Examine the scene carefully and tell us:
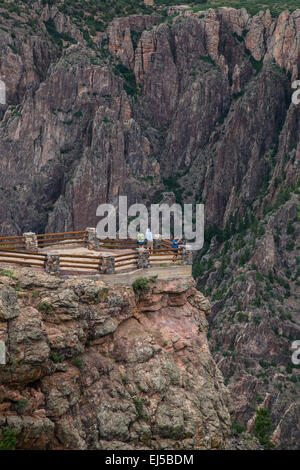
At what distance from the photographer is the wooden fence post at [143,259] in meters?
43.2

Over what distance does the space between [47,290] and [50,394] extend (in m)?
5.08

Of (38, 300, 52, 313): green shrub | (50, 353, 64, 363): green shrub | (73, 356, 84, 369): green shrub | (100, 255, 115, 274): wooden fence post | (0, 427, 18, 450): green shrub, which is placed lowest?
(0, 427, 18, 450): green shrub

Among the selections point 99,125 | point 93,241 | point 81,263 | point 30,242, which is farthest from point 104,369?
point 99,125

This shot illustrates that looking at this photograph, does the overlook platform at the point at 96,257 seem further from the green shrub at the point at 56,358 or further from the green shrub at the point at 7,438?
the green shrub at the point at 7,438

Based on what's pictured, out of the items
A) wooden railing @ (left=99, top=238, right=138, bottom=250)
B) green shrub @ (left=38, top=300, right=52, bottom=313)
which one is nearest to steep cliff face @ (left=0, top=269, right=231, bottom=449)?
green shrub @ (left=38, top=300, right=52, bottom=313)

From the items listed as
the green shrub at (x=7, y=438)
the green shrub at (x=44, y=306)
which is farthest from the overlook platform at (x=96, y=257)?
the green shrub at (x=7, y=438)

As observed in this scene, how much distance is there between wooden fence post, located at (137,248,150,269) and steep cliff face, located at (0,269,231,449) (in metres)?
1.36

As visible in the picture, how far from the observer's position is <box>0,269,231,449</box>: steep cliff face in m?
35.4

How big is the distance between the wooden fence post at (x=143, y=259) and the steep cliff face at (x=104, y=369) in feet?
4.47

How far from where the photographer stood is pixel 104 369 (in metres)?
39.0

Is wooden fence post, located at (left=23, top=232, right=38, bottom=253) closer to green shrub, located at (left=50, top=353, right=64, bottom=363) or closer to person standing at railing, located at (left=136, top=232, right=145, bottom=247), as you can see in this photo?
person standing at railing, located at (left=136, top=232, right=145, bottom=247)

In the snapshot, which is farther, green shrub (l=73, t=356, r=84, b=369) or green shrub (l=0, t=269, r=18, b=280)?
green shrub (l=0, t=269, r=18, b=280)

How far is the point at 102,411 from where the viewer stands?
37781 mm

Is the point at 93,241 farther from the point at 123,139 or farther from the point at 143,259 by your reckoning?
the point at 123,139
